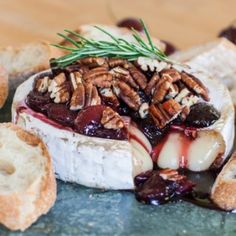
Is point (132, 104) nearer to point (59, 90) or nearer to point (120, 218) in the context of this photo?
point (59, 90)

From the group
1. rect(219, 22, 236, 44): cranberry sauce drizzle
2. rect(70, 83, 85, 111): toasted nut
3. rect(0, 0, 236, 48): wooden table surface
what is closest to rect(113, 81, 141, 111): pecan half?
rect(70, 83, 85, 111): toasted nut

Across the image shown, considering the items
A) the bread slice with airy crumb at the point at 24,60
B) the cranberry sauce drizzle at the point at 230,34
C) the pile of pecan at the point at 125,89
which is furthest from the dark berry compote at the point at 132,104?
the cranberry sauce drizzle at the point at 230,34

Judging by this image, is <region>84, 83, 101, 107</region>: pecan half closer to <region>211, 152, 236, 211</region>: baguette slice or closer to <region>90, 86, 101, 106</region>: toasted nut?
<region>90, 86, 101, 106</region>: toasted nut

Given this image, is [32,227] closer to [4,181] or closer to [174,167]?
[4,181]

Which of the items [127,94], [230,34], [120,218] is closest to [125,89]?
[127,94]

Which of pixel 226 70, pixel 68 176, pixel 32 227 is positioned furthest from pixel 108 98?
pixel 226 70
